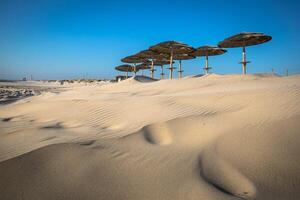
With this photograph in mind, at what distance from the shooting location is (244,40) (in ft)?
37.3

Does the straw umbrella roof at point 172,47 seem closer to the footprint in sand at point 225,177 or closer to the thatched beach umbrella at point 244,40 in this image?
the thatched beach umbrella at point 244,40

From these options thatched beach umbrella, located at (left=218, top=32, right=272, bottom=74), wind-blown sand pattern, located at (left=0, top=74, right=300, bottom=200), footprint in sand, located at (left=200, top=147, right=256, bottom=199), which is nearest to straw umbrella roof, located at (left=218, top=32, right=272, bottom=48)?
thatched beach umbrella, located at (left=218, top=32, right=272, bottom=74)

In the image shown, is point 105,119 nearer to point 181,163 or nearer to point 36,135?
point 36,135

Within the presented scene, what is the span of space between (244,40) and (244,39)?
210 millimetres

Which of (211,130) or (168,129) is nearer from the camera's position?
(211,130)

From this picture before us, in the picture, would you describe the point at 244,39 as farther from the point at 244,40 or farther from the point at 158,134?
the point at 158,134

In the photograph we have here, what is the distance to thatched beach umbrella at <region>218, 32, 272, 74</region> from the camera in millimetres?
10685

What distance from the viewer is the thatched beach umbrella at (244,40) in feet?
35.1

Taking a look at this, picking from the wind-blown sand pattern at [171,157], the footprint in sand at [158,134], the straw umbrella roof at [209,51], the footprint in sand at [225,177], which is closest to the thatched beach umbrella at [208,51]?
the straw umbrella roof at [209,51]

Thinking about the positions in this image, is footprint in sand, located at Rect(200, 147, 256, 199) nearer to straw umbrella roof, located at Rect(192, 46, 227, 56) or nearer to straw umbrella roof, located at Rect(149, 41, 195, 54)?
straw umbrella roof, located at Rect(149, 41, 195, 54)

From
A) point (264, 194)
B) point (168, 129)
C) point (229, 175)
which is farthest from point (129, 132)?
point (264, 194)

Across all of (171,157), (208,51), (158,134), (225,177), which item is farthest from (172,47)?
(225,177)

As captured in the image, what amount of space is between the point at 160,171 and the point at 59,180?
0.78 meters

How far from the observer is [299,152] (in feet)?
5.18
